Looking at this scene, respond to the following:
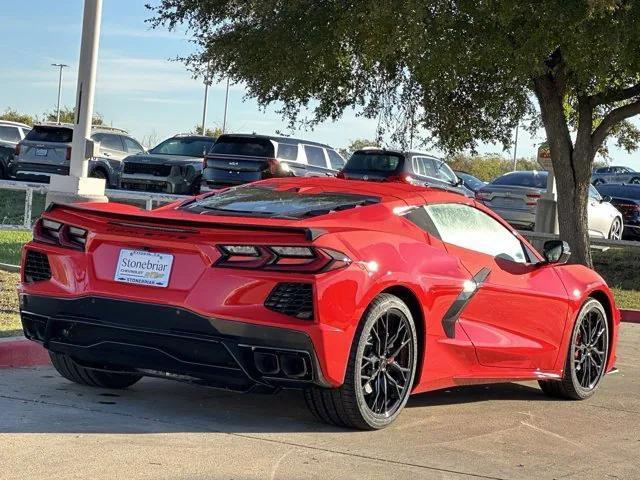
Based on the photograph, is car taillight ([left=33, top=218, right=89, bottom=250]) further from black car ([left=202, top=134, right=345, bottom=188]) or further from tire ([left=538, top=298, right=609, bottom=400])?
Result: black car ([left=202, top=134, right=345, bottom=188])

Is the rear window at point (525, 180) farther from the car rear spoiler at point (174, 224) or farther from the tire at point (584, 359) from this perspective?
the car rear spoiler at point (174, 224)

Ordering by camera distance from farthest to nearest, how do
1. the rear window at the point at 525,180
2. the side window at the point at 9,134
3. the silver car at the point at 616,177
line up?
the silver car at the point at 616,177 < the side window at the point at 9,134 < the rear window at the point at 525,180

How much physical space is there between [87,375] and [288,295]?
1.86 metres

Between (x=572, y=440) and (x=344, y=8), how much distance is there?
36.3 feet

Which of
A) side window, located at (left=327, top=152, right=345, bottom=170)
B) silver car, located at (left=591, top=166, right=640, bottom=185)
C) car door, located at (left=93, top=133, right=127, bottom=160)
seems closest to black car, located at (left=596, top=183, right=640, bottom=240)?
side window, located at (left=327, top=152, right=345, bottom=170)

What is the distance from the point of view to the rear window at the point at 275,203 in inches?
265

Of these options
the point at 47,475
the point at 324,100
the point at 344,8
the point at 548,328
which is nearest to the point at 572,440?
the point at 548,328

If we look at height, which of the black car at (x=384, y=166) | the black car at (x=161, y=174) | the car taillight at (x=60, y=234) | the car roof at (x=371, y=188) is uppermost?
the black car at (x=384, y=166)

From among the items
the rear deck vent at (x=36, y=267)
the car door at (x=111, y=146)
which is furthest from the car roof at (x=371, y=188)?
the car door at (x=111, y=146)

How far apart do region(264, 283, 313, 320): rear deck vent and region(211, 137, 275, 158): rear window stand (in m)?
17.6

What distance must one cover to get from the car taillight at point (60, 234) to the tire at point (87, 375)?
78 centimetres

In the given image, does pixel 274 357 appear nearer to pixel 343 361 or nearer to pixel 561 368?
pixel 343 361

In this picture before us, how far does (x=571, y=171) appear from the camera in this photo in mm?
18531

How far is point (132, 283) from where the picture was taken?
6.18 metres
